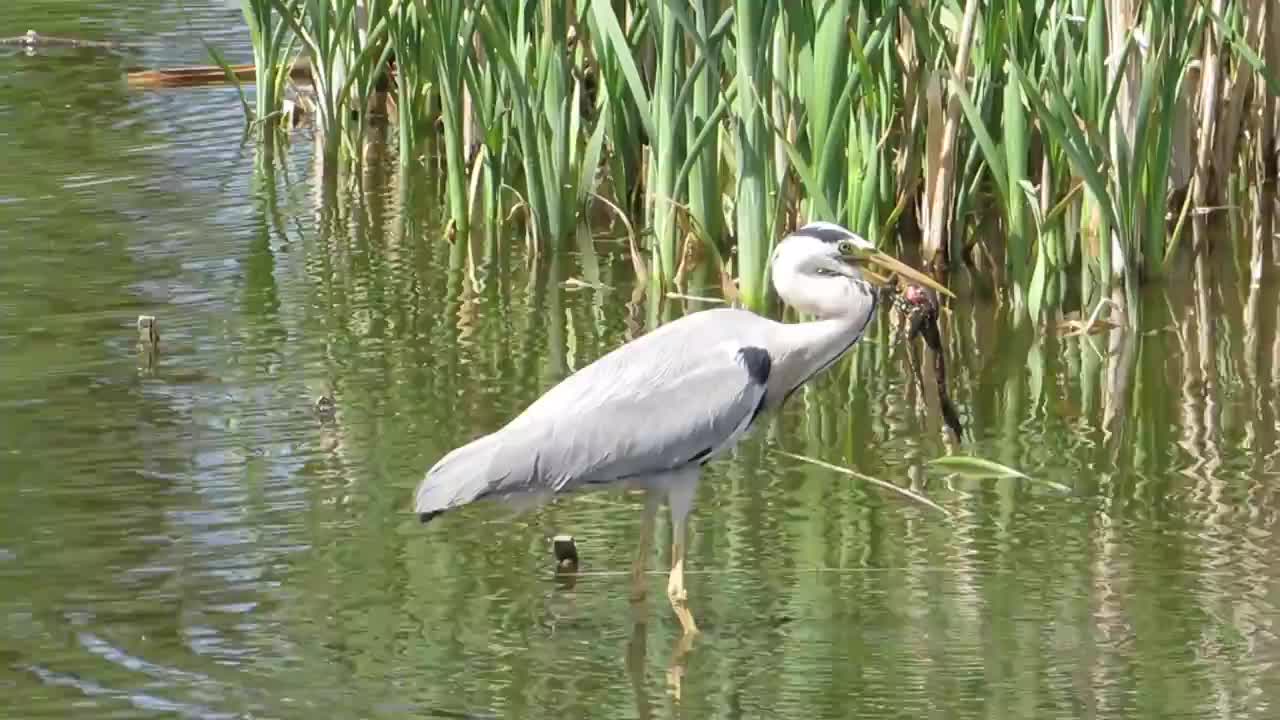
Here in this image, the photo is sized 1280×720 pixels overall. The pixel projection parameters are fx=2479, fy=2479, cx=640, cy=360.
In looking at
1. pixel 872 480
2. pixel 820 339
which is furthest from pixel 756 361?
pixel 872 480

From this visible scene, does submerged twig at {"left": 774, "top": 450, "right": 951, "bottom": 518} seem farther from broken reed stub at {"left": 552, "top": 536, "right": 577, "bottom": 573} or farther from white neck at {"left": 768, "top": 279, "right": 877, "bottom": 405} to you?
broken reed stub at {"left": 552, "top": 536, "right": 577, "bottom": 573}

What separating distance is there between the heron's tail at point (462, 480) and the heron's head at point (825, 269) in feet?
2.77

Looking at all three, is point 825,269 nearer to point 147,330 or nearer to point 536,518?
point 536,518

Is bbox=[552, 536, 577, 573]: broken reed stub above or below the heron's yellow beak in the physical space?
below

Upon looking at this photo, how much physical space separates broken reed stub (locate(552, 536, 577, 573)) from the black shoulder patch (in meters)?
0.58

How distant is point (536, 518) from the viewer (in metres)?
6.29

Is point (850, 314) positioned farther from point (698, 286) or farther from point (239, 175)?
point (239, 175)

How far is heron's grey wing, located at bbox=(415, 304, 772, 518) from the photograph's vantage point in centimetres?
553

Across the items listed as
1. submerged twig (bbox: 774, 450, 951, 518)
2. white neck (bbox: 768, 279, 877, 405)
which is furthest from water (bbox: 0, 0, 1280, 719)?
white neck (bbox: 768, 279, 877, 405)

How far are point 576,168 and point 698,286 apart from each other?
631mm

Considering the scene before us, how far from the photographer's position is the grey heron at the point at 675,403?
5.54m

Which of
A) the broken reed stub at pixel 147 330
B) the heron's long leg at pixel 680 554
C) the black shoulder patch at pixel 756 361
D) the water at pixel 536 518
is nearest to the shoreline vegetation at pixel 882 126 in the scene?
the water at pixel 536 518

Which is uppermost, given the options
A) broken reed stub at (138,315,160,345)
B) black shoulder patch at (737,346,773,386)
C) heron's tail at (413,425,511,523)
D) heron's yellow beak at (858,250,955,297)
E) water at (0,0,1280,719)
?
heron's yellow beak at (858,250,955,297)

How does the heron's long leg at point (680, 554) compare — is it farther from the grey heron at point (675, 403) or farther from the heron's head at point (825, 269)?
the heron's head at point (825, 269)
